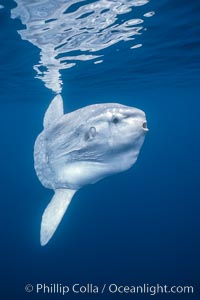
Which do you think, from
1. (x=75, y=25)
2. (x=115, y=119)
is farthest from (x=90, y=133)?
(x=75, y=25)

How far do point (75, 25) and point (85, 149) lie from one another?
4.94 m

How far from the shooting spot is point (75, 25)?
8.56 metres

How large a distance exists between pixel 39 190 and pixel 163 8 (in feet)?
96.2

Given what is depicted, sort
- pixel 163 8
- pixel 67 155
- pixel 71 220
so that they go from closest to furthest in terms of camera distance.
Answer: pixel 67 155 → pixel 163 8 → pixel 71 220

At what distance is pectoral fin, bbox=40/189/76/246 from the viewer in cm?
527

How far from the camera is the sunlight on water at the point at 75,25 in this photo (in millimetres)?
7293

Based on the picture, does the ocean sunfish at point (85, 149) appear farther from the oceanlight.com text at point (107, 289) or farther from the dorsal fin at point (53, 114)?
the oceanlight.com text at point (107, 289)

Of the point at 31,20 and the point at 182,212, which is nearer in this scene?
the point at 31,20

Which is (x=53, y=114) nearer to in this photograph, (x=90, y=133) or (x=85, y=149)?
(x=85, y=149)

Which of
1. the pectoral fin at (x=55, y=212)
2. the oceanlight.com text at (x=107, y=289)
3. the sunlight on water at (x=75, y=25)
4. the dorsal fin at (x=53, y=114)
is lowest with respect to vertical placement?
the oceanlight.com text at (x=107, y=289)

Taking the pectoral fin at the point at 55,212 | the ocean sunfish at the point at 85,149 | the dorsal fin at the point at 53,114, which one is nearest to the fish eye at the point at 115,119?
the ocean sunfish at the point at 85,149

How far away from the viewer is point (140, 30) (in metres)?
9.75

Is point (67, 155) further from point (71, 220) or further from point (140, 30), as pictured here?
point (71, 220)

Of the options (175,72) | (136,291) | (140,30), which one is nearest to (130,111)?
(140,30)
